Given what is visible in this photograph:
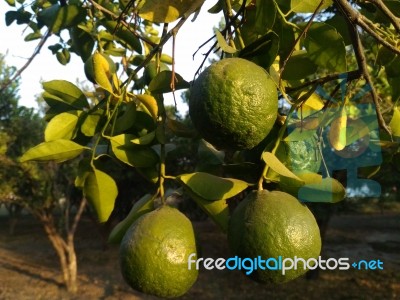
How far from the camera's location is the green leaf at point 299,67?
79 cm

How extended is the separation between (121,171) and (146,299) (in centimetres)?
480

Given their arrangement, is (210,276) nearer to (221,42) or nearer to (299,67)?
(299,67)

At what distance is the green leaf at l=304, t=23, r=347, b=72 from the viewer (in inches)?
29.1

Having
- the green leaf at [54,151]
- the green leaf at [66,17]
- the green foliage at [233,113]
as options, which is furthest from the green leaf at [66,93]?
the green leaf at [66,17]

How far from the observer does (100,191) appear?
80 centimetres

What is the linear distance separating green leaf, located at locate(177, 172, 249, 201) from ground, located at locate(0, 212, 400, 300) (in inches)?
260

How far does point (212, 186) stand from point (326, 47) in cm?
30

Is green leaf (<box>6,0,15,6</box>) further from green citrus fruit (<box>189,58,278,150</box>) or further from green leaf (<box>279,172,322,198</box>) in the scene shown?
green leaf (<box>279,172,322,198</box>)

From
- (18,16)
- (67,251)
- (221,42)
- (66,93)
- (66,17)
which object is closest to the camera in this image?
(221,42)

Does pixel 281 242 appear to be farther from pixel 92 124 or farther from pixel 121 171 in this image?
pixel 121 171

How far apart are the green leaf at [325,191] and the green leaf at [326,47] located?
188 millimetres

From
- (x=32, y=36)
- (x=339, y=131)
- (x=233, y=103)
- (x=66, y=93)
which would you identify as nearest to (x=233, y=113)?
(x=233, y=103)

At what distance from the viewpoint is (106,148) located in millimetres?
875

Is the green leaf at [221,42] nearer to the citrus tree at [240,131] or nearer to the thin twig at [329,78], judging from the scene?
the citrus tree at [240,131]
